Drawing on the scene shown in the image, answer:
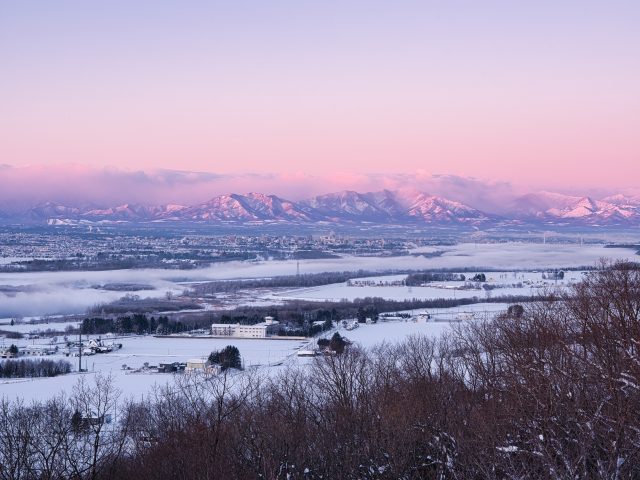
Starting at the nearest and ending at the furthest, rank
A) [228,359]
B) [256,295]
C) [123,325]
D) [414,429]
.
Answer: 1. [414,429]
2. [228,359]
3. [123,325]
4. [256,295]

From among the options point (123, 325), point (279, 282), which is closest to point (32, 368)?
point (123, 325)

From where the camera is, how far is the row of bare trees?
6.06 m

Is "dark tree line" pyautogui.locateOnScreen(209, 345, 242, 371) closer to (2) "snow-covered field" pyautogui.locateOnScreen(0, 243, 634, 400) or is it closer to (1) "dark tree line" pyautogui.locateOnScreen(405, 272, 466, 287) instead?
(2) "snow-covered field" pyautogui.locateOnScreen(0, 243, 634, 400)

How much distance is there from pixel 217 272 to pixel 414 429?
40583 millimetres

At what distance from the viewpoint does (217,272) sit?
157 ft

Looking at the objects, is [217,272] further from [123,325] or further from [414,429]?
[414,429]

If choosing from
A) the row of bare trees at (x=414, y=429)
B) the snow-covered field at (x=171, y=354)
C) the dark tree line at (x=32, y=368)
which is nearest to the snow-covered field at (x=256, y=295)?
the snow-covered field at (x=171, y=354)

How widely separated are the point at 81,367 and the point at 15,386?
8.89 feet

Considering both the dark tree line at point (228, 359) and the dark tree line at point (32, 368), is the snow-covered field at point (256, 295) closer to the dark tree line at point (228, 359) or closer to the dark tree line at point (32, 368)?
the dark tree line at point (228, 359)

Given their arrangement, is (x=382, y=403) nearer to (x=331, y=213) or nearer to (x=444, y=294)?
(x=444, y=294)

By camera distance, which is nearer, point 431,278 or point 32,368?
point 32,368

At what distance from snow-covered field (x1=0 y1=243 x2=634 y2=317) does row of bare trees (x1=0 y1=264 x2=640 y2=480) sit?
21141mm

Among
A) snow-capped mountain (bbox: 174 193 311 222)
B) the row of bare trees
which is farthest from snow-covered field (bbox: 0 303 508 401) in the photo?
snow-capped mountain (bbox: 174 193 311 222)

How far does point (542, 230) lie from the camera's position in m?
97.6
